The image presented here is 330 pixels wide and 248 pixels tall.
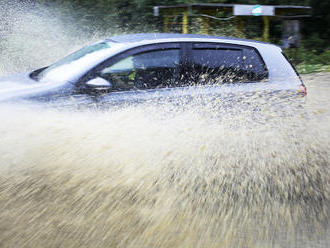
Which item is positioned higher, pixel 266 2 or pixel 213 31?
pixel 266 2

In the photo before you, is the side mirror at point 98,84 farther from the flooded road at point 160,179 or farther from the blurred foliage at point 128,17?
the blurred foliage at point 128,17

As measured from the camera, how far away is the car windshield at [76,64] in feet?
13.2

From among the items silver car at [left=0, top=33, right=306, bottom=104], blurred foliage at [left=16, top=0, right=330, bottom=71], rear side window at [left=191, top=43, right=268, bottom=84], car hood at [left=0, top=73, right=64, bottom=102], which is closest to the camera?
car hood at [left=0, top=73, right=64, bottom=102]

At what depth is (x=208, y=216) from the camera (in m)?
3.05

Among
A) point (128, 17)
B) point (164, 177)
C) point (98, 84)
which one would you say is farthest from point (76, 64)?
point (128, 17)

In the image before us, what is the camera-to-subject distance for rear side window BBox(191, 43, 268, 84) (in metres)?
4.30

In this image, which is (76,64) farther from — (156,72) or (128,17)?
(128,17)

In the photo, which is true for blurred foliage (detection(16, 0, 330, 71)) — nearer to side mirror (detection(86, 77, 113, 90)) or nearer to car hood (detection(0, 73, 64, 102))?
car hood (detection(0, 73, 64, 102))

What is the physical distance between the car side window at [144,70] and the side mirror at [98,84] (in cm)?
10

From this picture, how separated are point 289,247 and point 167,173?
1512 millimetres

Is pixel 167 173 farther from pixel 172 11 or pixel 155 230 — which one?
pixel 172 11

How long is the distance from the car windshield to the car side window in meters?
0.22

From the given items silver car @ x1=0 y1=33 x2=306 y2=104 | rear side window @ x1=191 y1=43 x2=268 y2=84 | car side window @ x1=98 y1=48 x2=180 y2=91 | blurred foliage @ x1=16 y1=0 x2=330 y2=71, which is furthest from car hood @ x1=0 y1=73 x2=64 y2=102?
blurred foliage @ x1=16 y1=0 x2=330 y2=71

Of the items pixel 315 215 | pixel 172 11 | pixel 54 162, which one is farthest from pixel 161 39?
pixel 172 11
